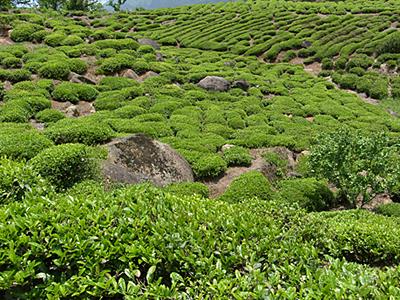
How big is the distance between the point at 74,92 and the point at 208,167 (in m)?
9.41

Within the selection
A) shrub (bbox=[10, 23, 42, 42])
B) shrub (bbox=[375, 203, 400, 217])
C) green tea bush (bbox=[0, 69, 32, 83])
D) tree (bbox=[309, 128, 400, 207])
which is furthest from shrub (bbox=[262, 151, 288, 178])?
shrub (bbox=[10, 23, 42, 42])

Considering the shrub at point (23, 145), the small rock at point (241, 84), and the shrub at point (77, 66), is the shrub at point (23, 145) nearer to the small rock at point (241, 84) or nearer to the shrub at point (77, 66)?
the shrub at point (77, 66)

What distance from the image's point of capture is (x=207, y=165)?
1428cm

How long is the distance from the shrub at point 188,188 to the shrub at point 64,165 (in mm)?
2762

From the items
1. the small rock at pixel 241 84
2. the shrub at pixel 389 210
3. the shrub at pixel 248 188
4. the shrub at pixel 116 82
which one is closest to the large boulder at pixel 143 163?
the shrub at pixel 248 188

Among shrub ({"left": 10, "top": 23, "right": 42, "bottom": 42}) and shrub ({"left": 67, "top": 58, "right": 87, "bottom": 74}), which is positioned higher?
shrub ({"left": 10, "top": 23, "right": 42, "bottom": 42})

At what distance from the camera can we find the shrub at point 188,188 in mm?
11859

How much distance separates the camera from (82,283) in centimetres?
453

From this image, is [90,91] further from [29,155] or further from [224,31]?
[224,31]

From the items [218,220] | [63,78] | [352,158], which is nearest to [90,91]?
[63,78]

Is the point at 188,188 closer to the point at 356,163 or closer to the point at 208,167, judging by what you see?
the point at 208,167

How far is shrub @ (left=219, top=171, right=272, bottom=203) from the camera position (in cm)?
1249

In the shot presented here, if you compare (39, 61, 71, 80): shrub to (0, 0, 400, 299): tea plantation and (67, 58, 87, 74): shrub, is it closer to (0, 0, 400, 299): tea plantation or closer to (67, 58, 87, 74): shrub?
(0, 0, 400, 299): tea plantation

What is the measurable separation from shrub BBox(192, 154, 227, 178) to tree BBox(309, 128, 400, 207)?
11.6 ft
